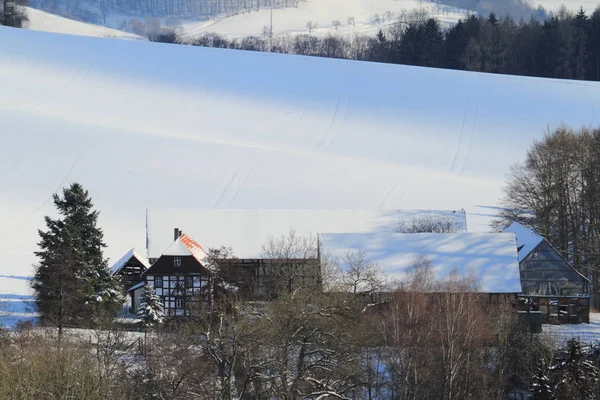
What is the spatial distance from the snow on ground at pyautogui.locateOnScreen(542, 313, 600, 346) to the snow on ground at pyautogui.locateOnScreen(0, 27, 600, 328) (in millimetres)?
14349

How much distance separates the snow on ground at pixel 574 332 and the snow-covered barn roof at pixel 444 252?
5.79 ft

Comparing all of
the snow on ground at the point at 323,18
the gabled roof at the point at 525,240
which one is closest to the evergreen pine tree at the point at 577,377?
the gabled roof at the point at 525,240

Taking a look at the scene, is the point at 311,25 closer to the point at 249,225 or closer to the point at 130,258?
the point at 249,225

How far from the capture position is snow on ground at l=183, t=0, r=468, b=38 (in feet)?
400

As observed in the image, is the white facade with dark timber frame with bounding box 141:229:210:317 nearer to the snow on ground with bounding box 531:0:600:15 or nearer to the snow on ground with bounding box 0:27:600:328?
the snow on ground with bounding box 0:27:600:328

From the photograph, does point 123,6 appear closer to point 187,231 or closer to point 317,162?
point 317,162

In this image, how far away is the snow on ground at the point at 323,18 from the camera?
400 ft

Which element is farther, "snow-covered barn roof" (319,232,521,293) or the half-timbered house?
the half-timbered house

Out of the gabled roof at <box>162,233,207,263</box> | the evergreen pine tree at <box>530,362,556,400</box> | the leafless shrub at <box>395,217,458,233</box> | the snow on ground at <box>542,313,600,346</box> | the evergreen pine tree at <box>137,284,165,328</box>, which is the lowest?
the evergreen pine tree at <box>530,362,556,400</box>

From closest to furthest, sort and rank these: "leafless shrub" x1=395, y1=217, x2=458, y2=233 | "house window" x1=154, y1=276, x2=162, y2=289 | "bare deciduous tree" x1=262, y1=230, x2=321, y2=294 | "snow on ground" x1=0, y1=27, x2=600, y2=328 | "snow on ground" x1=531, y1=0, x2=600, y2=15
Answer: "bare deciduous tree" x1=262, y1=230, x2=321, y2=294, "house window" x1=154, y1=276, x2=162, y2=289, "leafless shrub" x1=395, y1=217, x2=458, y2=233, "snow on ground" x1=0, y1=27, x2=600, y2=328, "snow on ground" x1=531, y1=0, x2=600, y2=15

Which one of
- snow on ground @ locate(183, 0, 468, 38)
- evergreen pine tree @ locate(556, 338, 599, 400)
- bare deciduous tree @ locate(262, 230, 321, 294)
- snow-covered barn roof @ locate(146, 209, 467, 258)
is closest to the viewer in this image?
evergreen pine tree @ locate(556, 338, 599, 400)

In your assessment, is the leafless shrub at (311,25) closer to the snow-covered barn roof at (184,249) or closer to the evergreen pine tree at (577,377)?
the snow-covered barn roof at (184,249)

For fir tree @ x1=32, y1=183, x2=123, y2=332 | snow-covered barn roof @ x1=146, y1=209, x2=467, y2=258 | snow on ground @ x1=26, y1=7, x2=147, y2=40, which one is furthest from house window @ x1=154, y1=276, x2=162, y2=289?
snow on ground @ x1=26, y1=7, x2=147, y2=40

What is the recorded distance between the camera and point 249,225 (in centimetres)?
4112
